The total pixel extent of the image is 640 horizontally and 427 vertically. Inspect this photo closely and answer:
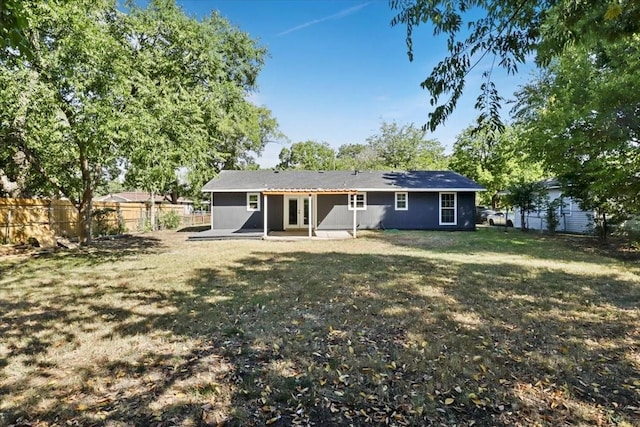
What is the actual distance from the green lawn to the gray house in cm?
1062

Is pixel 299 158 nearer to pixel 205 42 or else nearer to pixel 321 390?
pixel 205 42

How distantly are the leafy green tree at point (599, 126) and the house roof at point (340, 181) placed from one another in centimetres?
644

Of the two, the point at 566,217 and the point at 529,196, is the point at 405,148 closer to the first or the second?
the point at 566,217

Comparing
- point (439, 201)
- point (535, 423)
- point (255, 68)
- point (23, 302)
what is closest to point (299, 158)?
point (255, 68)

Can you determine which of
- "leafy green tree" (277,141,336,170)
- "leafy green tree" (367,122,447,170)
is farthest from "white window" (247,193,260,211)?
"leafy green tree" (277,141,336,170)

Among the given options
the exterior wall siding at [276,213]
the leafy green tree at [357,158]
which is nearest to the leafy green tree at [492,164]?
the leafy green tree at [357,158]

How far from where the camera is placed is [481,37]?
3.35 metres

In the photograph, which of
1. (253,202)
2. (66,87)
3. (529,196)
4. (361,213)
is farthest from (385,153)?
(66,87)

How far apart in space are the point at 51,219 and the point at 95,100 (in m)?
6.63

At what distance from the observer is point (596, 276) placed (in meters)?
7.05

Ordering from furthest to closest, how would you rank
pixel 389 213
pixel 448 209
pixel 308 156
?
pixel 308 156, pixel 389 213, pixel 448 209

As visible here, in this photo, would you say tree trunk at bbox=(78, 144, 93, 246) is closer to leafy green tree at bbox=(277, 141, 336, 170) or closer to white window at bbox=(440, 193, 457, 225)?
white window at bbox=(440, 193, 457, 225)

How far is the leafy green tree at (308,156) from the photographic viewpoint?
42125 millimetres

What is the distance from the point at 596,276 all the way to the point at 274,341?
690 cm
